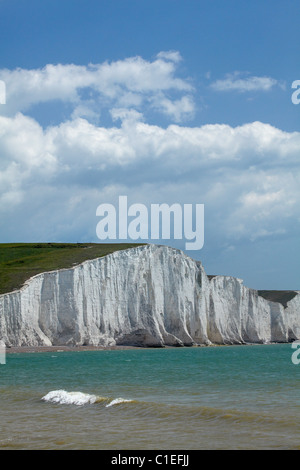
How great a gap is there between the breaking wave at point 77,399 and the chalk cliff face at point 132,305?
106 ft

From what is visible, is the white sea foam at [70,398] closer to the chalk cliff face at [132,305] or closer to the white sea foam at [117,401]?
the white sea foam at [117,401]

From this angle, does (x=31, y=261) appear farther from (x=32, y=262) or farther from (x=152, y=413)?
(x=152, y=413)

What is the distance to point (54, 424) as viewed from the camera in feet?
43.0

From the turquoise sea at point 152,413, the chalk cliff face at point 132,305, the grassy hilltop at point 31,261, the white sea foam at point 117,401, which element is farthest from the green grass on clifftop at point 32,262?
the white sea foam at point 117,401

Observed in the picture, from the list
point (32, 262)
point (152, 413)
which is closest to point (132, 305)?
point (32, 262)

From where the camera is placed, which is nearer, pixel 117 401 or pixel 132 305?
pixel 117 401

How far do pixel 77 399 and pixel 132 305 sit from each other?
4218cm

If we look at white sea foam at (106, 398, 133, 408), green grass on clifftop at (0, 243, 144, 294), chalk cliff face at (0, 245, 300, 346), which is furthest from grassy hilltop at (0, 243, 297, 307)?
white sea foam at (106, 398, 133, 408)

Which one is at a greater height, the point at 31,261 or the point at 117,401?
the point at 31,261

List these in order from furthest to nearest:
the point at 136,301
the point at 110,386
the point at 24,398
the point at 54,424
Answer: the point at 136,301
the point at 110,386
the point at 24,398
the point at 54,424

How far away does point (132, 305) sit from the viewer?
194 ft

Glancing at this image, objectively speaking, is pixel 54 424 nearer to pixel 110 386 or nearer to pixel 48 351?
pixel 110 386
